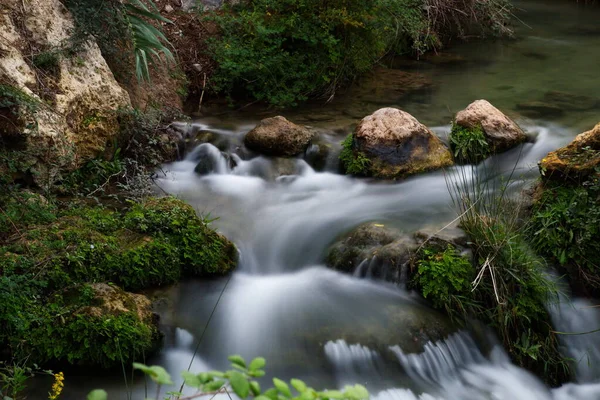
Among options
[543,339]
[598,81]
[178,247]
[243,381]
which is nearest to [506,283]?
[543,339]

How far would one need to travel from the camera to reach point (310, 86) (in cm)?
805

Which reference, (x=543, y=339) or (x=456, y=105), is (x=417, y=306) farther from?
(x=456, y=105)

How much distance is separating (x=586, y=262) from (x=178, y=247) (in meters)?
3.04

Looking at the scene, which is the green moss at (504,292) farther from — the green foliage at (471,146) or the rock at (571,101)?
the rock at (571,101)

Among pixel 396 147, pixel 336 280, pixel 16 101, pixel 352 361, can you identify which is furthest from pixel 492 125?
pixel 16 101

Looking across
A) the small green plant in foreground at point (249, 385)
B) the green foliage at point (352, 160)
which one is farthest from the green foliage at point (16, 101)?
the small green plant in foreground at point (249, 385)

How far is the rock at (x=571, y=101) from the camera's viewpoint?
781cm

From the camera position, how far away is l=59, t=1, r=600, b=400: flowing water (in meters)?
4.04

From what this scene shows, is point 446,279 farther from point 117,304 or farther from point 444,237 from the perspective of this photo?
point 117,304

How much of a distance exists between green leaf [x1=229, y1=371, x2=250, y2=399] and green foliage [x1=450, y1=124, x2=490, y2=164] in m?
5.52

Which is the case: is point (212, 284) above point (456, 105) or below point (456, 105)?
below

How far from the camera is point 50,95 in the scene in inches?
212

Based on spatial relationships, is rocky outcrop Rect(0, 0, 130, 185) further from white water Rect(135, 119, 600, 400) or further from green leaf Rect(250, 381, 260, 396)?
green leaf Rect(250, 381, 260, 396)

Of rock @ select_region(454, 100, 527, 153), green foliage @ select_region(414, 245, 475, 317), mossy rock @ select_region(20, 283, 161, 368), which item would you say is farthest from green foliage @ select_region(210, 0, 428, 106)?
mossy rock @ select_region(20, 283, 161, 368)
